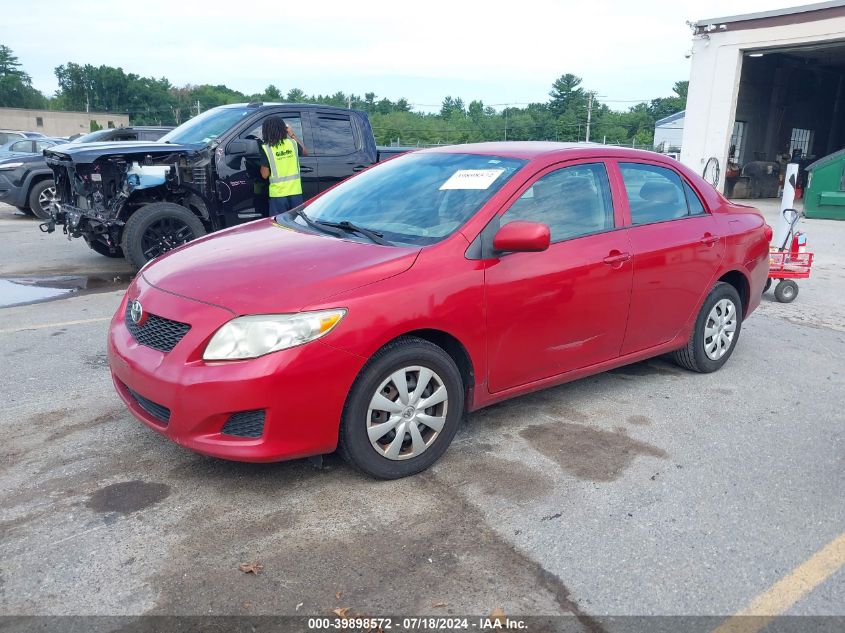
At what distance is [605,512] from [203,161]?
6271 mm

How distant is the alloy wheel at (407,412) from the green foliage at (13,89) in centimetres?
11138

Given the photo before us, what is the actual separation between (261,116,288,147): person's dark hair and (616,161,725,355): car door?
430 cm

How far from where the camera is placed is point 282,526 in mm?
3029

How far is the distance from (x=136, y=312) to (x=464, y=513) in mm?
1892

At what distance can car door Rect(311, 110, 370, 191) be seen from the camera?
8680 mm

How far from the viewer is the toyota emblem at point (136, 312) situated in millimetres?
3413

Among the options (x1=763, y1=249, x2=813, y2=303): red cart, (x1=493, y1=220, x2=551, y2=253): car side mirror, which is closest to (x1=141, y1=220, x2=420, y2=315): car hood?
(x1=493, y1=220, x2=551, y2=253): car side mirror

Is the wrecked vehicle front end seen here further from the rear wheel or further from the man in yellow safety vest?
the rear wheel

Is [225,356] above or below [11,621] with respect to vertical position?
above

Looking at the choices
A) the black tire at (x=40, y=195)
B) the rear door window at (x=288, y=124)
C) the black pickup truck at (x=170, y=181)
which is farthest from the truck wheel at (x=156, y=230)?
the black tire at (x=40, y=195)

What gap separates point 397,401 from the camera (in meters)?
3.35

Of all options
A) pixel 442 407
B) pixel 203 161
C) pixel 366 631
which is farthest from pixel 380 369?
pixel 203 161

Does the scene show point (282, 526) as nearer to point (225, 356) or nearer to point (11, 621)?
point (225, 356)

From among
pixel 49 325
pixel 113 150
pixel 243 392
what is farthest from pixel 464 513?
pixel 113 150
